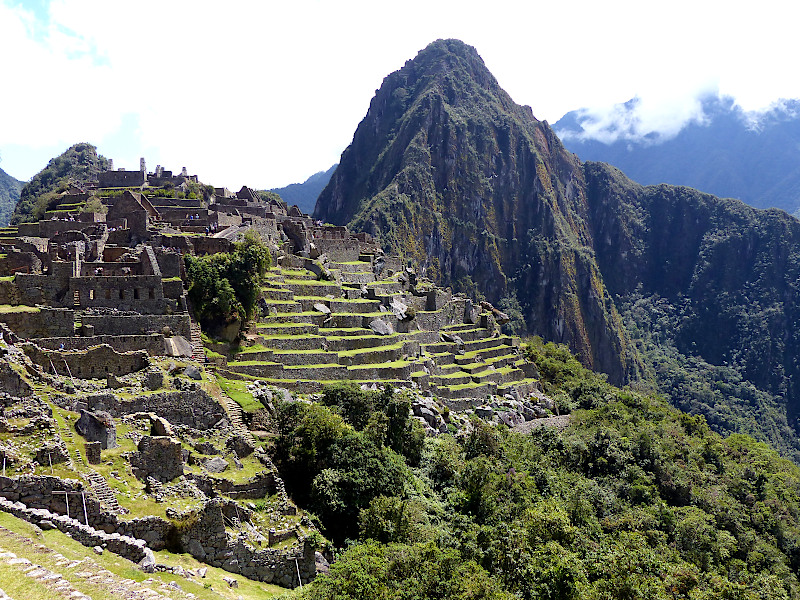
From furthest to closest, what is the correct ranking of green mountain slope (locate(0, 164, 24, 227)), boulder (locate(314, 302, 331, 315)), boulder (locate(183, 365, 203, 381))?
green mountain slope (locate(0, 164, 24, 227)) → boulder (locate(314, 302, 331, 315)) → boulder (locate(183, 365, 203, 381))

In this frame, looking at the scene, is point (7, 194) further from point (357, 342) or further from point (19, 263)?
point (357, 342)

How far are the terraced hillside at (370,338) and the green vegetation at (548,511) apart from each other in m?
4.25

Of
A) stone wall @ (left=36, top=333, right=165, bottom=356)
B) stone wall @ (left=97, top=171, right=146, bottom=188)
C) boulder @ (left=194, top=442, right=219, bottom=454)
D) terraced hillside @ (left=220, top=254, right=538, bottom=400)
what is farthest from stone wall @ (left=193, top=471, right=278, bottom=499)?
stone wall @ (left=97, top=171, right=146, bottom=188)

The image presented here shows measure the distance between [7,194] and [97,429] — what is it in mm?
117761

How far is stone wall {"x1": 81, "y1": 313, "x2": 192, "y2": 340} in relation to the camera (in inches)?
914

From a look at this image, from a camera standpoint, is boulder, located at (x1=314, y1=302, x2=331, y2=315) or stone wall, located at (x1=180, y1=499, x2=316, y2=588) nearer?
stone wall, located at (x1=180, y1=499, x2=316, y2=588)

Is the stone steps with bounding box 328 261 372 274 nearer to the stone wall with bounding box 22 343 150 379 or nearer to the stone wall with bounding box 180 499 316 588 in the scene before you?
the stone wall with bounding box 22 343 150 379

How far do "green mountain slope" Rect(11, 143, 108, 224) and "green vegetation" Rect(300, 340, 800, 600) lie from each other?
48.4 metres

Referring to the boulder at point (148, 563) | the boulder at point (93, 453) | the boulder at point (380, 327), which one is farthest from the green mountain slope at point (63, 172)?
the boulder at point (148, 563)

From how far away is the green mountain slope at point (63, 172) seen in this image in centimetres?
5914

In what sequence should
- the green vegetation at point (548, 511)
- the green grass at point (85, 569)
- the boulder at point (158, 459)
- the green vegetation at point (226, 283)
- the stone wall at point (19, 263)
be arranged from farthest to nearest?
the green vegetation at point (226, 283)
the stone wall at point (19, 263)
the green vegetation at point (548, 511)
the boulder at point (158, 459)
the green grass at point (85, 569)

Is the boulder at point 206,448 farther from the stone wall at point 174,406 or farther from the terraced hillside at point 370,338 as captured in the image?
the terraced hillside at point 370,338

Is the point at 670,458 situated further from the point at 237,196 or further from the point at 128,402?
the point at 237,196

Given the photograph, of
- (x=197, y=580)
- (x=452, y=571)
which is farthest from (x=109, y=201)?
(x=452, y=571)
